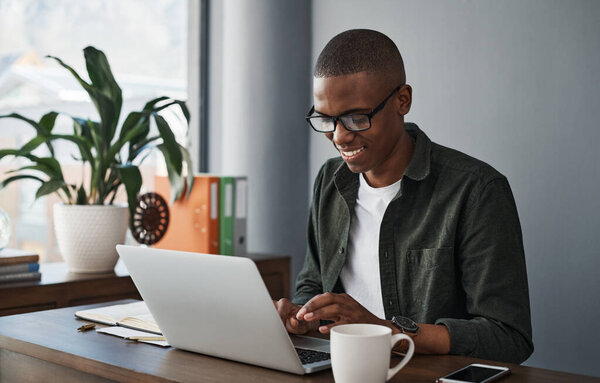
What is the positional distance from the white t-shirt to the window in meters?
1.38

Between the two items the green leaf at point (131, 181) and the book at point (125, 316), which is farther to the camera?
the green leaf at point (131, 181)

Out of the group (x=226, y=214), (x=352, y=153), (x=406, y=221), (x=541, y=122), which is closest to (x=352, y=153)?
(x=352, y=153)

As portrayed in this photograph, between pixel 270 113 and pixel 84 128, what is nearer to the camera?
pixel 84 128

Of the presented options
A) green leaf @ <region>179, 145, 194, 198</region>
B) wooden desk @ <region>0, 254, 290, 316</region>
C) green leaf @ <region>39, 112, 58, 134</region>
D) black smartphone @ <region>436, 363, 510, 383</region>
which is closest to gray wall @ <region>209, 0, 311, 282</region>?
green leaf @ <region>179, 145, 194, 198</region>

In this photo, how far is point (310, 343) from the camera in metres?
1.39

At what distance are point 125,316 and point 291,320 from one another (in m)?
0.42

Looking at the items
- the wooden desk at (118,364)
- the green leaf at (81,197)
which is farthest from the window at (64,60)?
the wooden desk at (118,364)

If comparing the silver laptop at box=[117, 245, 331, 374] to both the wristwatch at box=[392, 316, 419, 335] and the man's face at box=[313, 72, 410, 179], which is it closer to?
Answer: the wristwatch at box=[392, 316, 419, 335]

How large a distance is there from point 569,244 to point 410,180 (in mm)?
875

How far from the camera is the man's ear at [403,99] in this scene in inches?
68.2

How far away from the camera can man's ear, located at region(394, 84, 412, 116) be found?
173cm

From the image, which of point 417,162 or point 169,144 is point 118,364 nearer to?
point 417,162

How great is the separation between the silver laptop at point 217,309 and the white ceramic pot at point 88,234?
1197 millimetres

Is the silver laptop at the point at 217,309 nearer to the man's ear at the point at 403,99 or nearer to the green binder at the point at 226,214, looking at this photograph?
the man's ear at the point at 403,99
